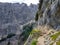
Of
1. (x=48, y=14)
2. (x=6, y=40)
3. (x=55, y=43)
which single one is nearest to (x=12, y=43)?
(x=6, y=40)

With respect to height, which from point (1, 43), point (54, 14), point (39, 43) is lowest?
point (1, 43)

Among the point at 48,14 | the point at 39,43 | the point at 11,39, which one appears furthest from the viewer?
the point at 11,39

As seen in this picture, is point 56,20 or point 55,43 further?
point 56,20

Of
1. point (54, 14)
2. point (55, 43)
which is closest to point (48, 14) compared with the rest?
point (54, 14)

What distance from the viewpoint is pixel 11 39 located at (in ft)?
533

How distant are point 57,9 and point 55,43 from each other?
38.8ft

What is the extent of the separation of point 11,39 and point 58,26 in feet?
429

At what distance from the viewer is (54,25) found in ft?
115

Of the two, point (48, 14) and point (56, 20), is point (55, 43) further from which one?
point (48, 14)

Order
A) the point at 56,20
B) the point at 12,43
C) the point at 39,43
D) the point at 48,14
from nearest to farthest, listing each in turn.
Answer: the point at 39,43, the point at 56,20, the point at 48,14, the point at 12,43

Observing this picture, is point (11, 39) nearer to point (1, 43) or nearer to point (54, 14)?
point (1, 43)

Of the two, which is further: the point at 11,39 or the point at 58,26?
the point at 11,39

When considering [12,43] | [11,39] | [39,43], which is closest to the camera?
[39,43]

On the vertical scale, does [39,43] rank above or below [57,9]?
below
